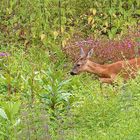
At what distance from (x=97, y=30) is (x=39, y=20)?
131cm

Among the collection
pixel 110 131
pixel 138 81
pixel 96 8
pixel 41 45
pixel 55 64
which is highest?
pixel 96 8

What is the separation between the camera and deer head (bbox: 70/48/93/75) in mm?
11594

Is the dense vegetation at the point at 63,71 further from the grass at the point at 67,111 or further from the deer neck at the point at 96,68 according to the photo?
the deer neck at the point at 96,68

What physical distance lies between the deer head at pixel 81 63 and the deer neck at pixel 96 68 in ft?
0.24

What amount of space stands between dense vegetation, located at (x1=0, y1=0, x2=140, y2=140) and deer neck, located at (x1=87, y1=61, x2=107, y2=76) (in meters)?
0.15

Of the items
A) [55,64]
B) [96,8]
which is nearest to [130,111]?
[55,64]

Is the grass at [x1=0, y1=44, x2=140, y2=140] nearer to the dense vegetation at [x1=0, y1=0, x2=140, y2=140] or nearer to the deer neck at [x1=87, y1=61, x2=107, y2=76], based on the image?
the dense vegetation at [x1=0, y1=0, x2=140, y2=140]

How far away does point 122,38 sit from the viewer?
42.6 feet

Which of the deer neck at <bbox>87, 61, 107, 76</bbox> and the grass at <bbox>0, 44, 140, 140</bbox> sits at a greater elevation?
the deer neck at <bbox>87, 61, 107, 76</bbox>

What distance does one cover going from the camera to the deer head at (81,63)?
11.6 meters

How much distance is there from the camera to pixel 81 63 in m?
11.7

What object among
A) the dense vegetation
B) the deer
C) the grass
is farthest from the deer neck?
the grass

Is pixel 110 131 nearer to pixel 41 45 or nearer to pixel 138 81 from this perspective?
pixel 138 81

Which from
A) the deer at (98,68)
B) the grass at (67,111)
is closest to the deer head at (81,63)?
the deer at (98,68)
